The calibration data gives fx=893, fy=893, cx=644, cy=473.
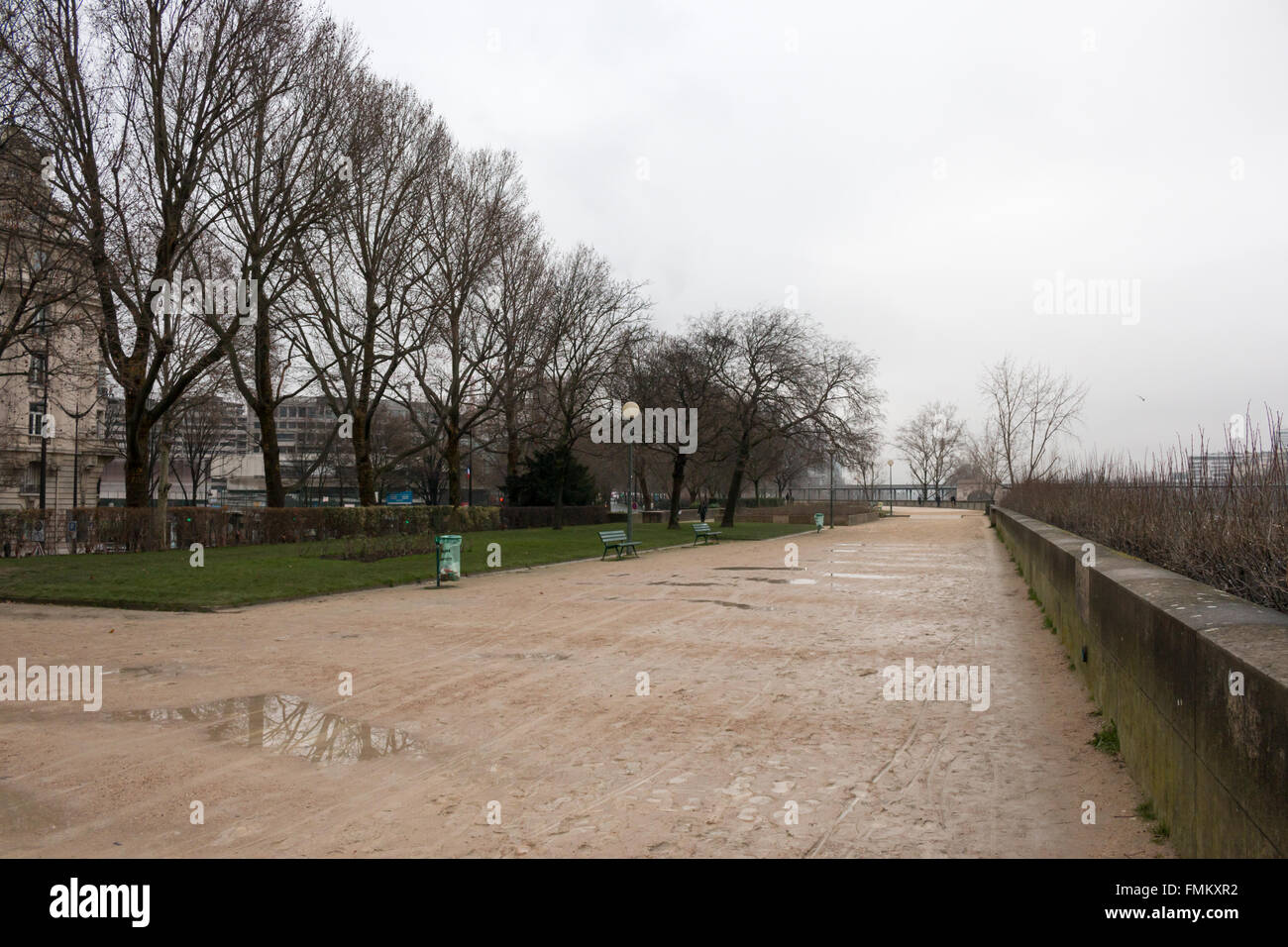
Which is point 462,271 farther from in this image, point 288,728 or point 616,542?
point 288,728

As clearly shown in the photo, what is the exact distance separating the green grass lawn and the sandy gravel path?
1668 mm

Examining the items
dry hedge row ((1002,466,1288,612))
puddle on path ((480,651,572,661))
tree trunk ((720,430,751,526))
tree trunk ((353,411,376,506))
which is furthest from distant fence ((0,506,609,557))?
dry hedge row ((1002,466,1288,612))

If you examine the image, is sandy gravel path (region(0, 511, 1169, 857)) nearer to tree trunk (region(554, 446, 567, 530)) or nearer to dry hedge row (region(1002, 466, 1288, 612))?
dry hedge row (region(1002, 466, 1288, 612))

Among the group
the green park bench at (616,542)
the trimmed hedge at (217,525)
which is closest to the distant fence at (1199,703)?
the green park bench at (616,542)

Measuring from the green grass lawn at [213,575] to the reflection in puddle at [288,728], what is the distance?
6837 millimetres

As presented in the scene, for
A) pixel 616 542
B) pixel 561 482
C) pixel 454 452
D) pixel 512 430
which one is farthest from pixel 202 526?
pixel 561 482

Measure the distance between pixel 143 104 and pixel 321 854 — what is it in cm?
2348

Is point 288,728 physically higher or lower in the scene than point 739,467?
lower

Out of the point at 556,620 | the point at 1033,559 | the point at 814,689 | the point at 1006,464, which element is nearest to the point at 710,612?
the point at 556,620

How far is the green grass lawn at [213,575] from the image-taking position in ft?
Answer: 48.4

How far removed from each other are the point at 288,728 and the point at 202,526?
A: 21767 millimetres

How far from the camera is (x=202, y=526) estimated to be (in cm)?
2622

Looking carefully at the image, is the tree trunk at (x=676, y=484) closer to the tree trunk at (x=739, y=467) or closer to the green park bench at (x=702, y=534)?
the tree trunk at (x=739, y=467)
